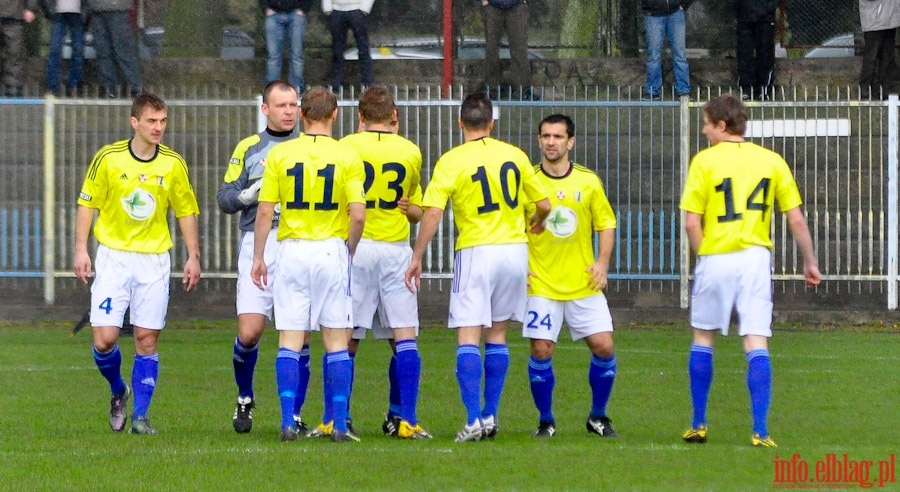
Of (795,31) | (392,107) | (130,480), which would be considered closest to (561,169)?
(392,107)

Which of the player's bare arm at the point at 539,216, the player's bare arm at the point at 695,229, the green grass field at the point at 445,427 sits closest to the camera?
the green grass field at the point at 445,427

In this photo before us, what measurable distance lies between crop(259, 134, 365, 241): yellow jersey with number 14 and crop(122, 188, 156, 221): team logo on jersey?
40.6 inches

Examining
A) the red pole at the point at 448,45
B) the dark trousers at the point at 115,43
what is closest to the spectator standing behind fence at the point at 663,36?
the red pole at the point at 448,45

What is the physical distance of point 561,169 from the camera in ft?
28.2

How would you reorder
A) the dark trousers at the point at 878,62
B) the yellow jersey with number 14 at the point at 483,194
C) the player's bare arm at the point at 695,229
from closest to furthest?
the player's bare arm at the point at 695,229, the yellow jersey with number 14 at the point at 483,194, the dark trousers at the point at 878,62

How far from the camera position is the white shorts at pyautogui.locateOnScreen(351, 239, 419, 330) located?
27.9ft

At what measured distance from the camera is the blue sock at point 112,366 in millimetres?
8625

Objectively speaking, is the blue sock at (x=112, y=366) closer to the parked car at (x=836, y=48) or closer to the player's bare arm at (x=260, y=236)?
the player's bare arm at (x=260, y=236)

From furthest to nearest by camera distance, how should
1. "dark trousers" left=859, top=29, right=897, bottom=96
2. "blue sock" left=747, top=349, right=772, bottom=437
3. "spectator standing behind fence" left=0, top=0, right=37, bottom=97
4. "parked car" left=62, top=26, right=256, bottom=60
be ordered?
"parked car" left=62, top=26, right=256, bottom=60 → "spectator standing behind fence" left=0, top=0, right=37, bottom=97 → "dark trousers" left=859, top=29, right=897, bottom=96 → "blue sock" left=747, top=349, right=772, bottom=437

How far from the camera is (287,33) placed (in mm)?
17953

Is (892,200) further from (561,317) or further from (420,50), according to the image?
(561,317)

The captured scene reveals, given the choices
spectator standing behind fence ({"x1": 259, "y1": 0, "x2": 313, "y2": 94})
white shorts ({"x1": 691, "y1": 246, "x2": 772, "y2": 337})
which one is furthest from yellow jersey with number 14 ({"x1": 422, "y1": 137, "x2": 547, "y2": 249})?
spectator standing behind fence ({"x1": 259, "y1": 0, "x2": 313, "y2": 94})

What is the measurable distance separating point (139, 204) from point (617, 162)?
9117 mm

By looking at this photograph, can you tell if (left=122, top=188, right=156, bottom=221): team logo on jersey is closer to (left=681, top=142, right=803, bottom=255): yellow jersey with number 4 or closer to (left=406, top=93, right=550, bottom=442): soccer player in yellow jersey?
(left=406, top=93, right=550, bottom=442): soccer player in yellow jersey
